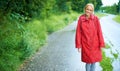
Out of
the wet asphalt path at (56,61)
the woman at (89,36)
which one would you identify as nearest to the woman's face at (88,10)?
the woman at (89,36)

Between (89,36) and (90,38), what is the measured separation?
54mm

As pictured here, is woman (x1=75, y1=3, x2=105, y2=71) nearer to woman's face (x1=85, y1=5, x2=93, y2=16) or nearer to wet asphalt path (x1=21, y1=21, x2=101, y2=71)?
woman's face (x1=85, y1=5, x2=93, y2=16)

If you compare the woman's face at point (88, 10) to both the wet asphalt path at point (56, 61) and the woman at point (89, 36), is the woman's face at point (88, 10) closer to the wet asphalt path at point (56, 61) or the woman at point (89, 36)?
the woman at point (89, 36)

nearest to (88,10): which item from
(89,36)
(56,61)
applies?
(89,36)

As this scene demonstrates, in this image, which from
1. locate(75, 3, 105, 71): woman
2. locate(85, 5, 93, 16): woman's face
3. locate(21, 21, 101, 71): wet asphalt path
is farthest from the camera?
locate(21, 21, 101, 71): wet asphalt path

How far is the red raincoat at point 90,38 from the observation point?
25.3 ft

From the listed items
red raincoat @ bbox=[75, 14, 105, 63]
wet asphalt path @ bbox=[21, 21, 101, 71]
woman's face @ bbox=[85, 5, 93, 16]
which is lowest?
wet asphalt path @ bbox=[21, 21, 101, 71]

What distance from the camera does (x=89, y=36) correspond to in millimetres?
7730

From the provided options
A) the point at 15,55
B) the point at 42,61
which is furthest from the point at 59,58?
the point at 15,55

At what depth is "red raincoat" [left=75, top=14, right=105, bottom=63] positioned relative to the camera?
773 centimetres

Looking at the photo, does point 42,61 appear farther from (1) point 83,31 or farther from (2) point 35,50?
(1) point 83,31

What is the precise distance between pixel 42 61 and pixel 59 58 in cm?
89

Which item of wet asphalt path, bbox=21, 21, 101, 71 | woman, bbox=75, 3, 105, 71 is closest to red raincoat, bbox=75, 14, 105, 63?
woman, bbox=75, 3, 105, 71

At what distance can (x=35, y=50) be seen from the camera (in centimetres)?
1456
